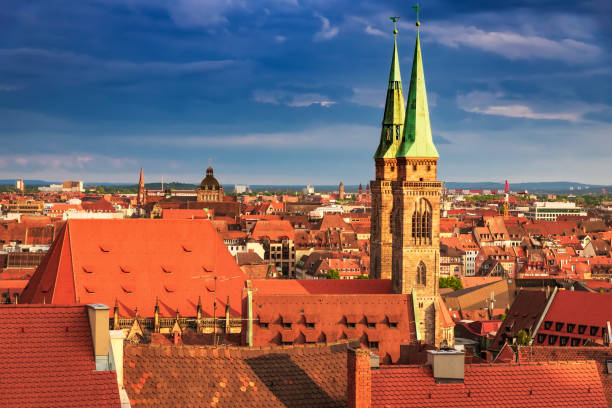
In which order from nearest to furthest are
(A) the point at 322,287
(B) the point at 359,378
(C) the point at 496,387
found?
(B) the point at 359,378 → (C) the point at 496,387 → (A) the point at 322,287

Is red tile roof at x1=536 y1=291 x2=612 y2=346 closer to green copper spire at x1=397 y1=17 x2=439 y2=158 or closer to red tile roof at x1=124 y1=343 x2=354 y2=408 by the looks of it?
green copper spire at x1=397 y1=17 x2=439 y2=158

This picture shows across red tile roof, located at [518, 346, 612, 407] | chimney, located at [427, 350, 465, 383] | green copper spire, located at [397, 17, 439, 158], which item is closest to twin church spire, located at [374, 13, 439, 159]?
green copper spire, located at [397, 17, 439, 158]

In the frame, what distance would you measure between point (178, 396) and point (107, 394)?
2557 millimetres

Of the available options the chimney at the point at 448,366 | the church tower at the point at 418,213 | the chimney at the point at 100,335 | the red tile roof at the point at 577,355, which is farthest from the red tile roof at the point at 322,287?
the chimney at the point at 100,335

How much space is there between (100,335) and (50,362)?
1479mm

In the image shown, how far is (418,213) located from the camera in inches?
2665

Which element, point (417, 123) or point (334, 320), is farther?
point (417, 123)

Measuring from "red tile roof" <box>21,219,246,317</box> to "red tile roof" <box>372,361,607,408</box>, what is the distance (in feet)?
139

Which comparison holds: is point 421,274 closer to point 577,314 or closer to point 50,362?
point 577,314

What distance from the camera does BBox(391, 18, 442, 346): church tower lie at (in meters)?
65.6

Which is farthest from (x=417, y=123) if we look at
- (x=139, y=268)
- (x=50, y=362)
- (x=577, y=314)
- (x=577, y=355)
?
(x=50, y=362)

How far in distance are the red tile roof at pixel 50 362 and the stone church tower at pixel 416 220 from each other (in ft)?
138

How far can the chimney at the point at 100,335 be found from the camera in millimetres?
21078

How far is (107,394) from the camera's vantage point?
20719mm
